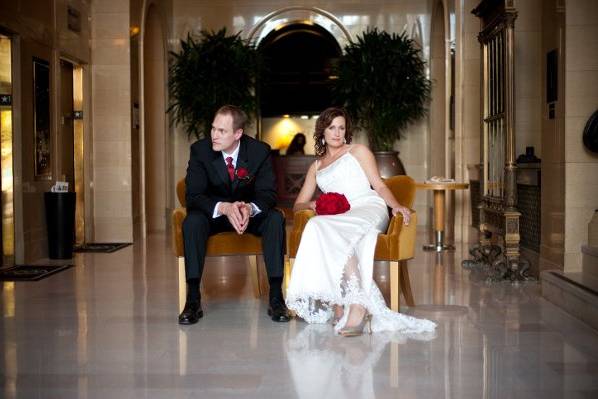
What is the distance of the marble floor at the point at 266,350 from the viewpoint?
344cm

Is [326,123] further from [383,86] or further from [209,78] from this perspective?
[209,78]

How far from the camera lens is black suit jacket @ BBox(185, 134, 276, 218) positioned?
17.0 feet

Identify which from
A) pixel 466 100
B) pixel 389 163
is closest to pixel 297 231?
pixel 466 100

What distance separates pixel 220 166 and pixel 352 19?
8943 mm

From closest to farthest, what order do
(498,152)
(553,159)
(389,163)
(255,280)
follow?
(255,280)
(553,159)
(498,152)
(389,163)

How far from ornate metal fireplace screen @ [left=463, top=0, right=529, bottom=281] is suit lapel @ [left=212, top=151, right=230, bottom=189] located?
2716 millimetres

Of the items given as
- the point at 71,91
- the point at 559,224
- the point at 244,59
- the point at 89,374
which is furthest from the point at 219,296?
the point at 244,59

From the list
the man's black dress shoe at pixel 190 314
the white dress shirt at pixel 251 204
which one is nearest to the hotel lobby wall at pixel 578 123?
the white dress shirt at pixel 251 204

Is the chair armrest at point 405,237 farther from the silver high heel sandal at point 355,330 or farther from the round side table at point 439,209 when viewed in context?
the round side table at point 439,209

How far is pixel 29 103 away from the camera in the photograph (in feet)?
27.0

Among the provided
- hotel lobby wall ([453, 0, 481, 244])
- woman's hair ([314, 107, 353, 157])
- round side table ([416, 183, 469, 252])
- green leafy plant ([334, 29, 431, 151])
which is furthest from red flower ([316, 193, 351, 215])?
green leafy plant ([334, 29, 431, 151])

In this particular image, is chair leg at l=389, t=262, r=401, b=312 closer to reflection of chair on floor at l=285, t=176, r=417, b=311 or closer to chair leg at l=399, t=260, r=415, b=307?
reflection of chair on floor at l=285, t=176, r=417, b=311

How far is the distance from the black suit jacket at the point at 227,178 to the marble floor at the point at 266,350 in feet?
2.54

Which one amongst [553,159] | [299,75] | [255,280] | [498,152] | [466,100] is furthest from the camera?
[299,75]
